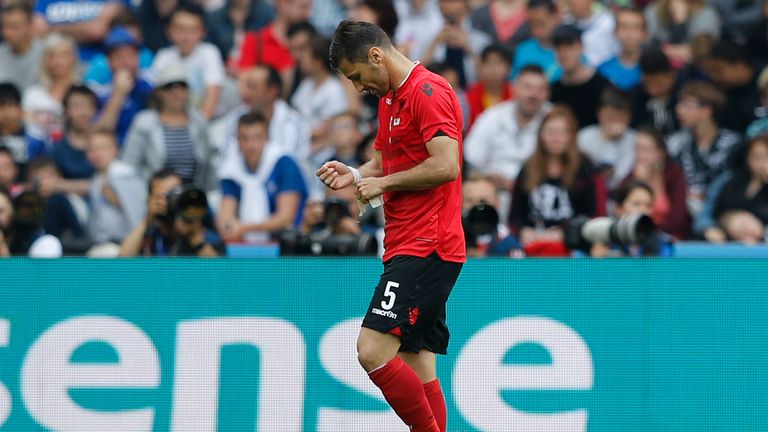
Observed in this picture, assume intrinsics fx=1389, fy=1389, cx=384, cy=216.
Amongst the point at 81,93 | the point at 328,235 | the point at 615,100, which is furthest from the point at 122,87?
the point at 328,235

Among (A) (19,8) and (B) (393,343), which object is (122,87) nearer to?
(A) (19,8)

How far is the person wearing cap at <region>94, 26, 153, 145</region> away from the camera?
12.6m

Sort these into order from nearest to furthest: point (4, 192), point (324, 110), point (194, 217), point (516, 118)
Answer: point (194, 217), point (4, 192), point (516, 118), point (324, 110)

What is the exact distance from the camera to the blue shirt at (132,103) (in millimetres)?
12633

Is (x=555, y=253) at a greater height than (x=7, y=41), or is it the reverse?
(x=7, y=41)

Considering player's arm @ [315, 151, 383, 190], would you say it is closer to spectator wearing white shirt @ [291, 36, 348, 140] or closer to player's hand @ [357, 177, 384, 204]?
player's hand @ [357, 177, 384, 204]

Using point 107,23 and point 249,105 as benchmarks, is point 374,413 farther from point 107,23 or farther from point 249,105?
point 107,23

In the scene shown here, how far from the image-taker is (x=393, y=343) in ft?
21.0

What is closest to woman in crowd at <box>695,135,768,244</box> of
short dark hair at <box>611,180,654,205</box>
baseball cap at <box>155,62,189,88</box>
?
short dark hair at <box>611,180,654,205</box>

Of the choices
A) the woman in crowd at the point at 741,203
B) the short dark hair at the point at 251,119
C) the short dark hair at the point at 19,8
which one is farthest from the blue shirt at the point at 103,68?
the woman in crowd at the point at 741,203

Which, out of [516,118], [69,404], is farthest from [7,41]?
[69,404]

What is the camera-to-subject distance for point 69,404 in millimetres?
7645

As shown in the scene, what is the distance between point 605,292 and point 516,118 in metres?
3.97

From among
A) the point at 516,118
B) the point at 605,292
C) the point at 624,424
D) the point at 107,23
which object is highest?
the point at 107,23
